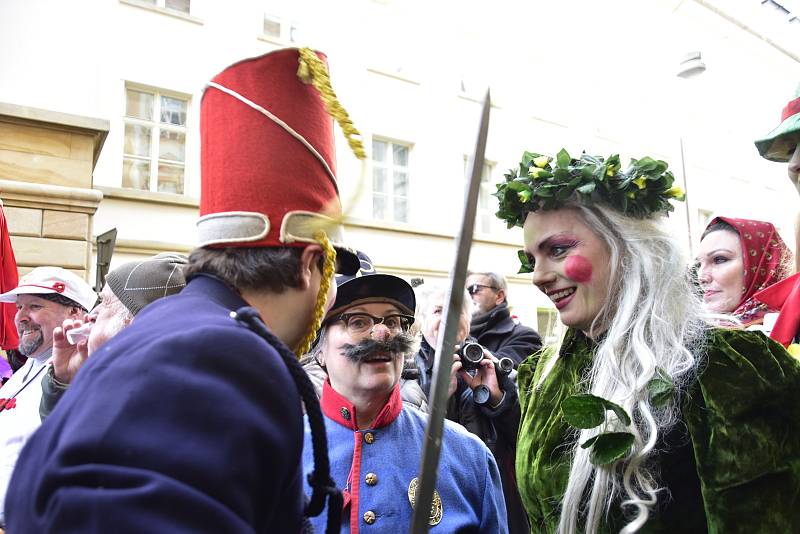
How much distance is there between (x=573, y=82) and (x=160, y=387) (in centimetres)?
1617

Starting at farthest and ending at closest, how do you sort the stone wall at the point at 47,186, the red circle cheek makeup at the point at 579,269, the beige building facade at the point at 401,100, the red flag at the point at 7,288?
the beige building facade at the point at 401,100, the stone wall at the point at 47,186, the red flag at the point at 7,288, the red circle cheek makeup at the point at 579,269

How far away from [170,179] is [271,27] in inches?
153

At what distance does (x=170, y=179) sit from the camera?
36.9 ft

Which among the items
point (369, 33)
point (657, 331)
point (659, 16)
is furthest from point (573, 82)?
point (657, 331)

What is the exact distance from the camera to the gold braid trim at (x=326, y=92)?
1.35 metres

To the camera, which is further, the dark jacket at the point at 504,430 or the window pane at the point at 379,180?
the window pane at the point at 379,180

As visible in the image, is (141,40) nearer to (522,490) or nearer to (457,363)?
(457,363)

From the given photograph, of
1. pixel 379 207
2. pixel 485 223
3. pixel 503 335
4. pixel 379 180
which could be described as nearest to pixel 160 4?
pixel 379 180

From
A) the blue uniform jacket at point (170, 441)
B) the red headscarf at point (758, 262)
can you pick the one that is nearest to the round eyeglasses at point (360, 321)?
the blue uniform jacket at point (170, 441)

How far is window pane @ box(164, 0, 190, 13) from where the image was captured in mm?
11352

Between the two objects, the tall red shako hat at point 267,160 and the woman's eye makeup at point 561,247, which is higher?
the tall red shako hat at point 267,160

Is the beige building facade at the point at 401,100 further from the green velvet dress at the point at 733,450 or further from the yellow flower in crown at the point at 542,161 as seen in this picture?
the green velvet dress at the point at 733,450

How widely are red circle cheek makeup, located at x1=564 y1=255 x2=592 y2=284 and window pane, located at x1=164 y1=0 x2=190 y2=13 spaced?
11406mm

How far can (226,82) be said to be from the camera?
4.61 ft
